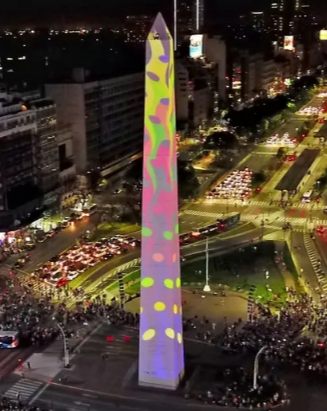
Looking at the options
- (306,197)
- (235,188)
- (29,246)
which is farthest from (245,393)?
(235,188)

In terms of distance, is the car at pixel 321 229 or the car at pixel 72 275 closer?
the car at pixel 72 275

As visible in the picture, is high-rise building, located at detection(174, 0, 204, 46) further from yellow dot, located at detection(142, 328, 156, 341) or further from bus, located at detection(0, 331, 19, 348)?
yellow dot, located at detection(142, 328, 156, 341)

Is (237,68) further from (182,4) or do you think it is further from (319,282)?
(319,282)

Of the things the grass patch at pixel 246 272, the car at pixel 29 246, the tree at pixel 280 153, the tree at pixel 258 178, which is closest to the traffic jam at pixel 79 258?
the car at pixel 29 246

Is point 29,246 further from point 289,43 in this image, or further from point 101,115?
point 289,43

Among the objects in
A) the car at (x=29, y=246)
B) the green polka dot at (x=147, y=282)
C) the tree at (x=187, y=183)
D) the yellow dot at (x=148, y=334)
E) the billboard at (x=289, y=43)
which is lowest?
the car at (x=29, y=246)

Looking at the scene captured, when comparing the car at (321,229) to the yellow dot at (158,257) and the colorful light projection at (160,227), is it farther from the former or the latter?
the yellow dot at (158,257)

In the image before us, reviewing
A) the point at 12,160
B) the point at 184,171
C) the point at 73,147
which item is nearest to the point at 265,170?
the point at 184,171
